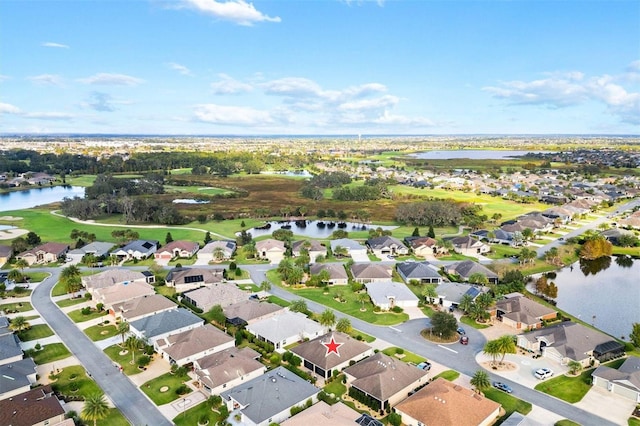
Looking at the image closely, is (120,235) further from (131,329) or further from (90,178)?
(90,178)

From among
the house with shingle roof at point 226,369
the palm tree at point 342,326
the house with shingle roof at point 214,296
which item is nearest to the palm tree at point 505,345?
the palm tree at point 342,326

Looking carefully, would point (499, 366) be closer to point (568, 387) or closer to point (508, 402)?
point (568, 387)

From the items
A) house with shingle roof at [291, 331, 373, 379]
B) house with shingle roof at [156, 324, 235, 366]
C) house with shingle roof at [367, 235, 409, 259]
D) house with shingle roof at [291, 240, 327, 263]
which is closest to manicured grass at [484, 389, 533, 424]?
house with shingle roof at [291, 331, 373, 379]

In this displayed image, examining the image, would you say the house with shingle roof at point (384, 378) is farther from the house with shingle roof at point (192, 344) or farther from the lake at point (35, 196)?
the lake at point (35, 196)

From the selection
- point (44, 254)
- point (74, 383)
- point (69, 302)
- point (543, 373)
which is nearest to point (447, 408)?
point (543, 373)

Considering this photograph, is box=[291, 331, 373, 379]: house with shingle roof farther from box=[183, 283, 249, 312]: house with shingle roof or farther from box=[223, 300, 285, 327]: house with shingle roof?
box=[183, 283, 249, 312]: house with shingle roof
